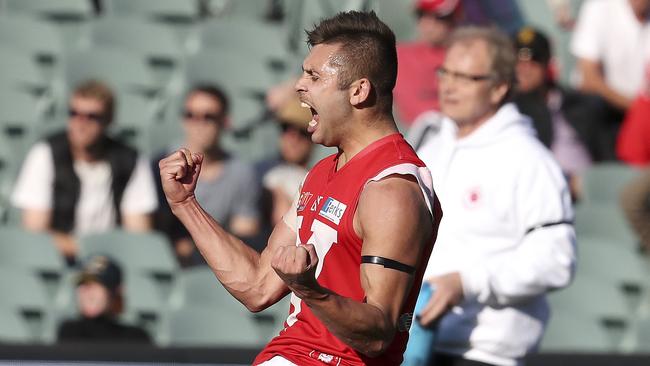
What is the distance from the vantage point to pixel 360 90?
3.24 metres

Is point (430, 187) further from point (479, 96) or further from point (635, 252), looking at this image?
point (635, 252)

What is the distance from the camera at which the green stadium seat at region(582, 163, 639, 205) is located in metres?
7.85

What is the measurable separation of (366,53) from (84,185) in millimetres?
4261

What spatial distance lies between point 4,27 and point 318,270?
6279 millimetres

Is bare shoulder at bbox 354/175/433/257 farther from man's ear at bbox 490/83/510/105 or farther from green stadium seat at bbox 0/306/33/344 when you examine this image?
green stadium seat at bbox 0/306/33/344

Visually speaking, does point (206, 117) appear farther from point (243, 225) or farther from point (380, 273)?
point (380, 273)

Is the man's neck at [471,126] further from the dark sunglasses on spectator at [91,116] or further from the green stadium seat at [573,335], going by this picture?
the dark sunglasses on spectator at [91,116]

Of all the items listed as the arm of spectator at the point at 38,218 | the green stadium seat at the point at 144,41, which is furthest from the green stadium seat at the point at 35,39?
the arm of spectator at the point at 38,218

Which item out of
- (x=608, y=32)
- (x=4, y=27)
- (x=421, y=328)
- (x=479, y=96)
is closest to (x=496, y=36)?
(x=479, y=96)

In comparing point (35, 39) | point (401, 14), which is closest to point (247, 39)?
point (401, 14)

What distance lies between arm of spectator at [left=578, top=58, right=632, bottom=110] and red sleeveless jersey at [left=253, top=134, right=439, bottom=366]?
17.9 ft

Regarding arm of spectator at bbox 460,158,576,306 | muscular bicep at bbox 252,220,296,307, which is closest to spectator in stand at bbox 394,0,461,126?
A: arm of spectator at bbox 460,158,576,306

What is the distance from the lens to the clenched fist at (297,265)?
2.80 metres

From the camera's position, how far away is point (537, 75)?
306 inches
